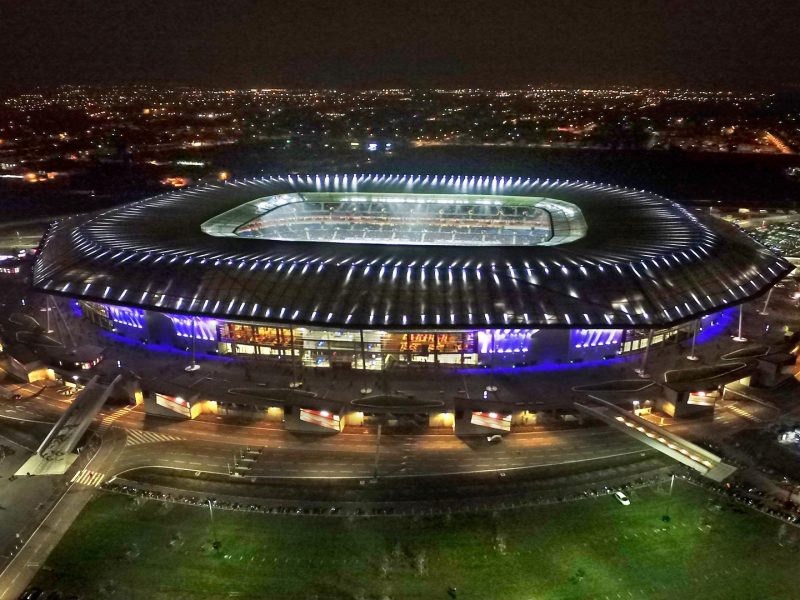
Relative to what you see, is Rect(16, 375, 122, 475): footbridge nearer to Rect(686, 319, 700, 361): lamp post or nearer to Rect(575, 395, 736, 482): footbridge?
Rect(575, 395, 736, 482): footbridge

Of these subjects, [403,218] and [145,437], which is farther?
[403,218]

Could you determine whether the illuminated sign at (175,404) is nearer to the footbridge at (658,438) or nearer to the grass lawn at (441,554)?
the grass lawn at (441,554)

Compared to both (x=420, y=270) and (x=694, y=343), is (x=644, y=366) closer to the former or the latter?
(x=694, y=343)

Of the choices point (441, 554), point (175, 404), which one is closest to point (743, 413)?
point (441, 554)

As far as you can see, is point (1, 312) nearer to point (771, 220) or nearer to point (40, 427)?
point (40, 427)

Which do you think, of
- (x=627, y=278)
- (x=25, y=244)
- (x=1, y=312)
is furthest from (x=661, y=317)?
(x=25, y=244)

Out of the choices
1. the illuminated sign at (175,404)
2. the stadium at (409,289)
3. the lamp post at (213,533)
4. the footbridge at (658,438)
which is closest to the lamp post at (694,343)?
the stadium at (409,289)
